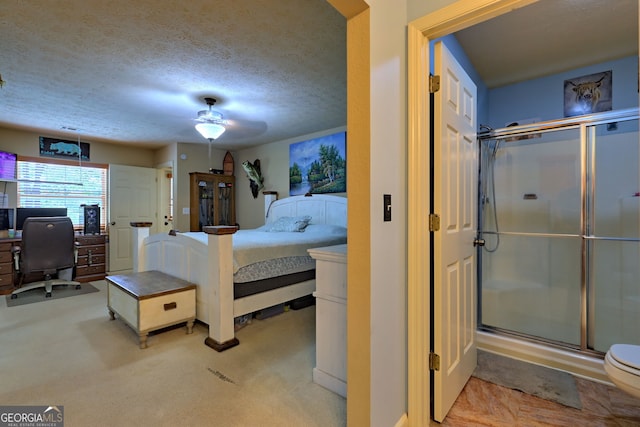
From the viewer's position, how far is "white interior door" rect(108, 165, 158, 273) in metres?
5.07

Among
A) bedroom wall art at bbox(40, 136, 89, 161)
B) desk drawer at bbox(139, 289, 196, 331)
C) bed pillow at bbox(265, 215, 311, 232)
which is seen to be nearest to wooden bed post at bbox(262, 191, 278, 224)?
bed pillow at bbox(265, 215, 311, 232)

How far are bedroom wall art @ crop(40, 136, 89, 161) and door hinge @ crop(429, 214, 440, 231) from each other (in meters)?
5.90

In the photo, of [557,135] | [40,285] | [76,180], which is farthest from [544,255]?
[76,180]

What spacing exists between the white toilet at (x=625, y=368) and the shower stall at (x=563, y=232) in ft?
2.20

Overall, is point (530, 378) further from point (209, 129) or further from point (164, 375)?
point (209, 129)

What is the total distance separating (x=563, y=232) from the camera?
272cm

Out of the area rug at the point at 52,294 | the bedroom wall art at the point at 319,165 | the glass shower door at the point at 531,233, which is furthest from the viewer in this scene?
the bedroom wall art at the point at 319,165

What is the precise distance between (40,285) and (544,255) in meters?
6.00

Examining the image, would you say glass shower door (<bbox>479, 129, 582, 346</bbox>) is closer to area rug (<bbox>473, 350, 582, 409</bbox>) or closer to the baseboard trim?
the baseboard trim

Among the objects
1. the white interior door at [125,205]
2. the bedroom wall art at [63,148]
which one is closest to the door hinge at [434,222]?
the white interior door at [125,205]

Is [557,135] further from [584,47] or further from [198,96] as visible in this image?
[198,96]

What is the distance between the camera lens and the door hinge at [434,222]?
1434 millimetres

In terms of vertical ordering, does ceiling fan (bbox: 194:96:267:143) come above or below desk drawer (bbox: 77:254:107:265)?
above

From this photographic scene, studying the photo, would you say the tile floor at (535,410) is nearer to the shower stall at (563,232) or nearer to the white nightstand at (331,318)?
the shower stall at (563,232)
